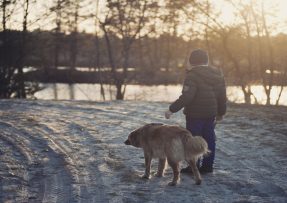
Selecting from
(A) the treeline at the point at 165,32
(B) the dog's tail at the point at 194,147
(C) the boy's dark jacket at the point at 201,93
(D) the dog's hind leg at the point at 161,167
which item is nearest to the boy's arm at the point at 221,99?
(C) the boy's dark jacket at the point at 201,93

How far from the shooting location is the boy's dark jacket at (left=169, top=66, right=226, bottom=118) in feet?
21.1

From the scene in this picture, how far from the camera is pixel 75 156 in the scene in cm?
803

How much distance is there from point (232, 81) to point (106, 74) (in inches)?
465

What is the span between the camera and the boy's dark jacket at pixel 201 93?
21.1ft

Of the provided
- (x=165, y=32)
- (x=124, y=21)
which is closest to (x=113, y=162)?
(x=124, y=21)

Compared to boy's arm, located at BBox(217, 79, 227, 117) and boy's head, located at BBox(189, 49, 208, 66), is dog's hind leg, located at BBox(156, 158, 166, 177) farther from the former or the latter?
boy's head, located at BBox(189, 49, 208, 66)

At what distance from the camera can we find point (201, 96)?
6.54m

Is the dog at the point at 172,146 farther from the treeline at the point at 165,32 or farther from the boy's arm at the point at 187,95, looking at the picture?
the treeline at the point at 165,32

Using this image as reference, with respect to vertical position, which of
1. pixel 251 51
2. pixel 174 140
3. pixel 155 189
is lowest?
pixel 155 189

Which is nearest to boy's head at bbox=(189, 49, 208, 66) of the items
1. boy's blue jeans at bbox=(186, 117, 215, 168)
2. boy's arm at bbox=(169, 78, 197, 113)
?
boy's arm at bbox=(169, 78, 197, 113)

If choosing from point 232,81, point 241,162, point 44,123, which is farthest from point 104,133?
point 232,81

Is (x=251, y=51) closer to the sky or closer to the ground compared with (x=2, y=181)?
closer to the sky

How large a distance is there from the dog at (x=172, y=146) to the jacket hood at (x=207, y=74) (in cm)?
88

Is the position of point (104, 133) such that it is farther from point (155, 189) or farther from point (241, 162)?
point (155, 189)
